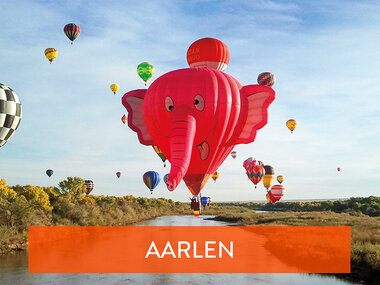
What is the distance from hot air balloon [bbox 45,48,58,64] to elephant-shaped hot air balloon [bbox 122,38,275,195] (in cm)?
2846

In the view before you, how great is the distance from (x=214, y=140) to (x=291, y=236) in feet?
82.6

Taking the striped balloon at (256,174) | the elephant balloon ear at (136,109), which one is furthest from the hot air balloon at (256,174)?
the elephant balloon ear at (136,109)

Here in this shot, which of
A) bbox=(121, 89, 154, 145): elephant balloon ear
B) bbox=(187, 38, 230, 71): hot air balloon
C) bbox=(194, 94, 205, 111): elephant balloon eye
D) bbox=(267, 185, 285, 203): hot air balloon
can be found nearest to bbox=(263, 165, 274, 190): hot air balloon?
bbox=(267, 185, 285, 203): hot air balloon

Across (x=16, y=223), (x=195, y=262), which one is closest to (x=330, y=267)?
(x=195, y=262)

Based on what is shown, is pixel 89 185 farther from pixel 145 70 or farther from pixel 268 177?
pixel 145 70

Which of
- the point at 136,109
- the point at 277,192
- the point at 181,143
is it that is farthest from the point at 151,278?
the point at 277,192

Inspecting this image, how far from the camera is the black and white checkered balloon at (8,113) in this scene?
86.4 ft

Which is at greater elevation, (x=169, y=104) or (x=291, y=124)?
(x=291, y=124)

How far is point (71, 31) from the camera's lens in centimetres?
4112

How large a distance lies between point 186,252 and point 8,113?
61.7ft

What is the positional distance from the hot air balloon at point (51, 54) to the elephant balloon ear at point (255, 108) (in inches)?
1225

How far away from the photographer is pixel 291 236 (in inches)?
1569

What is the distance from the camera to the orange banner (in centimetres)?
2747

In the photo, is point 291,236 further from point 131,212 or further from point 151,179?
point 131,212
